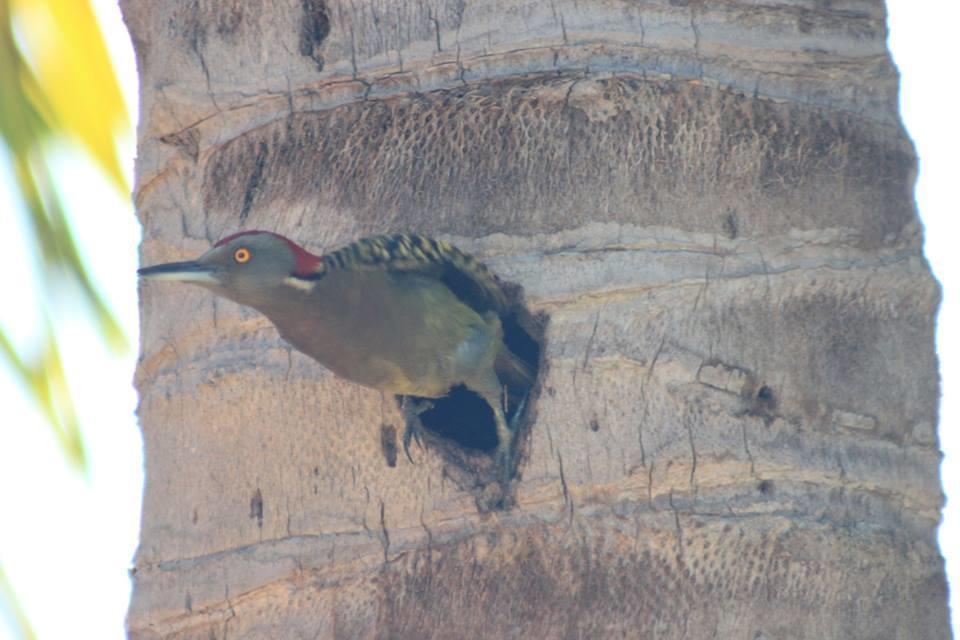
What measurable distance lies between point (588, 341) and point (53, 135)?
6.34ft

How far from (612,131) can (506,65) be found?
1.00 ft

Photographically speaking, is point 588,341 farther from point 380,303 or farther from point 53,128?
point 53,128

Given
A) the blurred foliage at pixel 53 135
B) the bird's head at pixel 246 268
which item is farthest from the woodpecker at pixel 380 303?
the blurred foliage at pixel 53 135

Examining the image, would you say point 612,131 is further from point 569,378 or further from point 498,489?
point 498,489

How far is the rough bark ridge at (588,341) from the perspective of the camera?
297 cm

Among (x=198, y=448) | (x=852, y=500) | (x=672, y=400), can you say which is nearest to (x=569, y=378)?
(x=672, y=400)

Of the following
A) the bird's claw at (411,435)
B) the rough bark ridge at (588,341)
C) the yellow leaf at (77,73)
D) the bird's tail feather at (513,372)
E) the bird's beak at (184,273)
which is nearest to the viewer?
the rough bark ridge at (588,341)

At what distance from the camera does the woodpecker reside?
3.20 metres

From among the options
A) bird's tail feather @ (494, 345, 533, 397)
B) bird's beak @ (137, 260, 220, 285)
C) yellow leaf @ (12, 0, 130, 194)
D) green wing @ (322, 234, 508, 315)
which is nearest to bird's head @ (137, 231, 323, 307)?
bird's beak @ (137, 260, 220, 285)

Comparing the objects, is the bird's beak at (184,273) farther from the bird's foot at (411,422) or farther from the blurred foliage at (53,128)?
the blurred foliage at (53,128)

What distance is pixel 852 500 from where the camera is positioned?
3.02 meters

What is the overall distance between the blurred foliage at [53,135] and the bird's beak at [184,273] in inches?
35.8

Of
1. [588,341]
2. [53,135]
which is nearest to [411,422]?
[588,341]

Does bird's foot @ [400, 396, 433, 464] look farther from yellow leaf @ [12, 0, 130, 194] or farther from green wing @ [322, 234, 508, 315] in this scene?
yellow leaf @ [12, 0, 130, 194]
